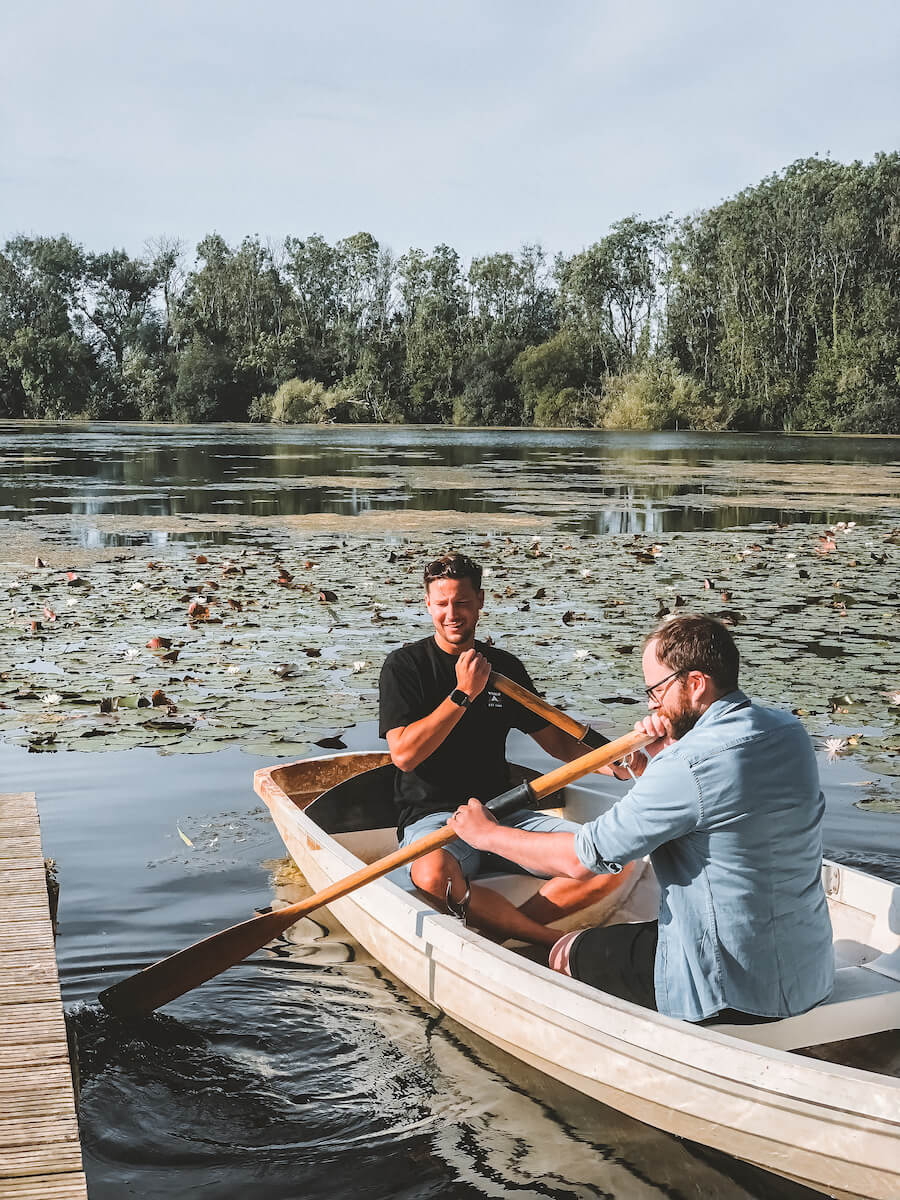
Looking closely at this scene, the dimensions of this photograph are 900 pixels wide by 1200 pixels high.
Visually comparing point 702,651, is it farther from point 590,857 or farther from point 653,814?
point 590,857

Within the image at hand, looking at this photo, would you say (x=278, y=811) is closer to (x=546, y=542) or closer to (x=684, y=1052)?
(x=684, y=1052)

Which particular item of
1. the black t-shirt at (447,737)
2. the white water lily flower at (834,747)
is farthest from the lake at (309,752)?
the black t-shirt at (447,737)

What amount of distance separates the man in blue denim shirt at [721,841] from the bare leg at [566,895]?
92 centimetres

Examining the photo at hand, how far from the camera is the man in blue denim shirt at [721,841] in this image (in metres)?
2.99

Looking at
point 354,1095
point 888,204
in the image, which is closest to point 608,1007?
point 354,1095

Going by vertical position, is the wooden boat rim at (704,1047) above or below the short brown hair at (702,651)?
below

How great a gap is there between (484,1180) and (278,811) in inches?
77.8

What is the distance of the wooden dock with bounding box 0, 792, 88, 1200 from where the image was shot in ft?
8.84

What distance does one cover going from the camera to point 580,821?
527 centimetres

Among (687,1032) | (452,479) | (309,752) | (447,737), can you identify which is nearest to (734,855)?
(687,1032)

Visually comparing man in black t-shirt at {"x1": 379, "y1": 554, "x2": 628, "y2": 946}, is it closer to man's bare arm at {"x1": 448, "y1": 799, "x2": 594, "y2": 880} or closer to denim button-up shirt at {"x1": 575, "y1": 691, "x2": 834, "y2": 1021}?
Answer: man's bare arm at {"x1": 448, "y1": 799, "x2": 594, "y2": 880}

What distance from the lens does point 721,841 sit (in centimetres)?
303

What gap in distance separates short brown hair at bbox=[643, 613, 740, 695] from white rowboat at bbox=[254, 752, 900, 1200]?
0.86 m

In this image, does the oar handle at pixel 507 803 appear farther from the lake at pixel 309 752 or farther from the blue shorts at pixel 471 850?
the lake at pixel 309 752
